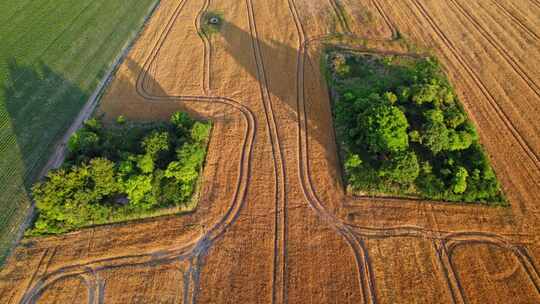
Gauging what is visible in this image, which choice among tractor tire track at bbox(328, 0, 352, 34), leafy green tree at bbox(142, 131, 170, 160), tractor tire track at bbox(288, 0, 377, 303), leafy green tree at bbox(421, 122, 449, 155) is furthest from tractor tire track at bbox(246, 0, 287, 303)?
leafy green tree at bbox(421, 122, 449, 155)

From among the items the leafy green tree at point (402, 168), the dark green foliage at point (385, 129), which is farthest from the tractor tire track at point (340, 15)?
the leafy green tree at point (402, 168)

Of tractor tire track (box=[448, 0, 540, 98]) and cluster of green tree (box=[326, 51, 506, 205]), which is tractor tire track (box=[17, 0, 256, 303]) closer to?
cluster of green tree (box=[326, 51, 506, 205])

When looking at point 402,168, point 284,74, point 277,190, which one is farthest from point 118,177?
point 402,168

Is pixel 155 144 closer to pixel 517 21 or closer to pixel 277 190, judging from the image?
pixel 277 190

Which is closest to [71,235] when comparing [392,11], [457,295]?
[457,295]

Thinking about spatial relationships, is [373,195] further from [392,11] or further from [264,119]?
[392,11]
